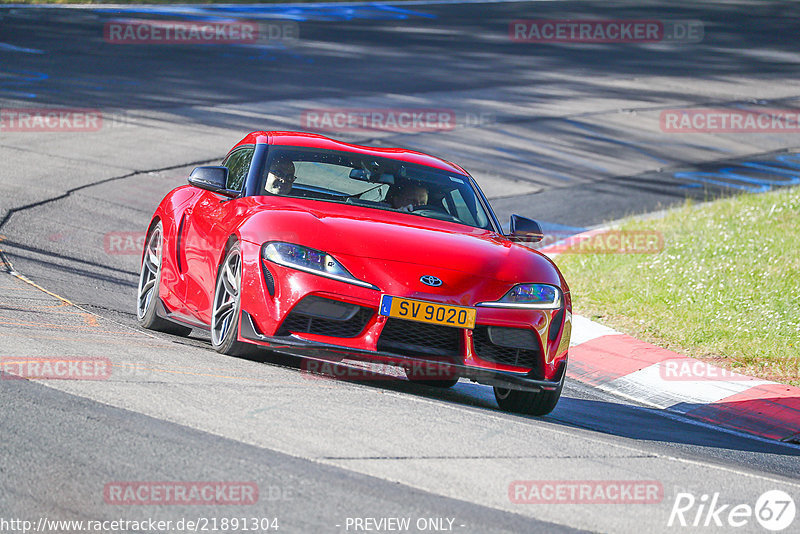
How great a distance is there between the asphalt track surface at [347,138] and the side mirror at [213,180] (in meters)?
1.05

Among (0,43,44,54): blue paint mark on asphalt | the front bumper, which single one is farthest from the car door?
(0,43,44,54): blue paint mark on asphalt

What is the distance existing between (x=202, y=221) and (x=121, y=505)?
11.9 feet

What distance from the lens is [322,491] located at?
428cm

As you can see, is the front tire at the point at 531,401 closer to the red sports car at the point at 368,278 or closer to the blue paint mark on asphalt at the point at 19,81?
the red sports car at the point at 368,278

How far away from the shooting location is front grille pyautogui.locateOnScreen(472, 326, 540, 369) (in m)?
6.19

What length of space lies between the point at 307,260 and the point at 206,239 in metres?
1.28

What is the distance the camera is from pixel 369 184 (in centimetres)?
752

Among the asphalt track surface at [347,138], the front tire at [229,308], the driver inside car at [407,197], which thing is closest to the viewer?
the asphalt track surface at [347,138]


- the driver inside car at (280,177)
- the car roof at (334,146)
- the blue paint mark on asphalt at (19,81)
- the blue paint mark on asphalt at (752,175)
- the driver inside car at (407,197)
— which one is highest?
the car roof at (334,146)

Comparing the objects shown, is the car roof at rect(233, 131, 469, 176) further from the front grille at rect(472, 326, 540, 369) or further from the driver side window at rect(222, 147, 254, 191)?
the front grille at rect(472, 326, 540, 369)

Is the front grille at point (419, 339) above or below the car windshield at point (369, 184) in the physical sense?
below

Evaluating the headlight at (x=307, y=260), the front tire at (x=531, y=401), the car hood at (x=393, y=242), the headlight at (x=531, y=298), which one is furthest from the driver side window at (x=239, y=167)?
the front tire at (x=531, y=401)

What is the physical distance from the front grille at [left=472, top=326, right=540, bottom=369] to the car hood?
0.31 meters

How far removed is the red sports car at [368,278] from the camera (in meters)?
6.04
